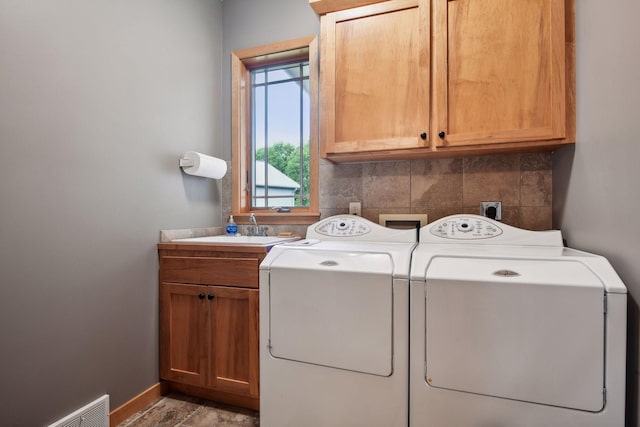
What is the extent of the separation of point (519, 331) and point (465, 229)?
69cm

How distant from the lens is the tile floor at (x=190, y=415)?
1.65m

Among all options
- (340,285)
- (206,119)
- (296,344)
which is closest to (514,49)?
(340,285)

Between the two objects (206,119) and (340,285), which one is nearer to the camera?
(340,285)

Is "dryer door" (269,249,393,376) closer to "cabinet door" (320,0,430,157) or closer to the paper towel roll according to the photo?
"cabinet door" (320,0,430,157)

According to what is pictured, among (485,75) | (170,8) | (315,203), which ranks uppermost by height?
(170,8)

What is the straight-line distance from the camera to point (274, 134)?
252 centimetres

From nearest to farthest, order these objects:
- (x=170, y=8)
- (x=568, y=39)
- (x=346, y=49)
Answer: (x=568, y=39)
(x=346, y=49)
(x=170, y=8)

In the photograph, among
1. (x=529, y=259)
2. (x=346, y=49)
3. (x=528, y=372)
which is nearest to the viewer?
(x=528, y=372)

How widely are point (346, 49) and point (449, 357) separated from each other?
1.67 meters

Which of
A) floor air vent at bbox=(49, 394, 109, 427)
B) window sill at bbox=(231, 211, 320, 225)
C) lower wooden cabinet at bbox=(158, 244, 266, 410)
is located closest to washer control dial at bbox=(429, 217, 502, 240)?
window sill at bbox=(231, 211, 320, 225)

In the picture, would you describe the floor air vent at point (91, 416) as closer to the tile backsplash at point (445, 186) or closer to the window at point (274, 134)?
the window at point (274, 134)

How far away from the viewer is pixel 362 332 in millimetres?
1247

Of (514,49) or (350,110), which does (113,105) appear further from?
(514,49)

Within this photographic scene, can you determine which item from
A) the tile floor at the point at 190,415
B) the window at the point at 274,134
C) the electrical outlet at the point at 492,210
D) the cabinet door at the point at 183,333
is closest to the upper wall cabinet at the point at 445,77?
the electrical outlet at the point at 492,210
